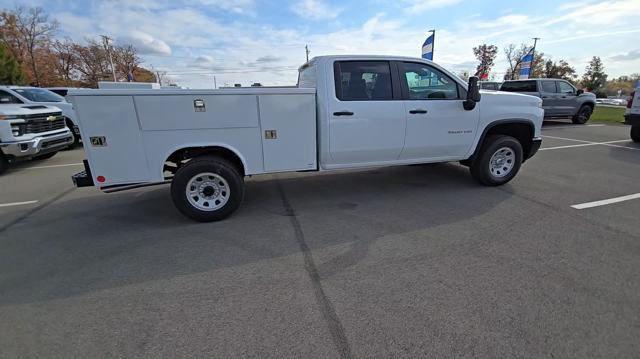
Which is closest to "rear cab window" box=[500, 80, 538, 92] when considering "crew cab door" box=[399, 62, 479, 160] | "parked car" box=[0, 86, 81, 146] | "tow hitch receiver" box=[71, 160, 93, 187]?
"crew cab door" box=[399, 62, 479, 160]

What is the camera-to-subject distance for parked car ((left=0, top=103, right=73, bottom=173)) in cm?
633

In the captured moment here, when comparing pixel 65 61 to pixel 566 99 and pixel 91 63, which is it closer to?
pixel 91 63

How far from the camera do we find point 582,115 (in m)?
13.5

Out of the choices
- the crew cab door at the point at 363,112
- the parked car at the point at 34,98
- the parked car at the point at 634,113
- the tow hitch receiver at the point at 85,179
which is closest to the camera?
the tow hitch receiver at the point at 85,179

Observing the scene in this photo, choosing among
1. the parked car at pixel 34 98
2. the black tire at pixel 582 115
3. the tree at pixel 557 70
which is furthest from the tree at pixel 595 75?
the parked car at pixel 34 98

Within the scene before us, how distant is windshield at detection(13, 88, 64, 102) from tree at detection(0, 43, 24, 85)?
22.4 metres

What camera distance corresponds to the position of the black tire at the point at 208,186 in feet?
A: 12.1

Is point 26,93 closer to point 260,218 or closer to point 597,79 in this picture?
point 260,218

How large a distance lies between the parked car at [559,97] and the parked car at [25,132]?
16127 millimetres

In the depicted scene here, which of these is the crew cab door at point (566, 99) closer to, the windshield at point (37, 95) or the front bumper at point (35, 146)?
the front bumper at point (35, 146)

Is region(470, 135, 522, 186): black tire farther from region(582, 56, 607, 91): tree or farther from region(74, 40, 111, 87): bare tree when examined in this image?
region(582, 56, 607, 91): tree

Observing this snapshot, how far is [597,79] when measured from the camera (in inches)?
2340

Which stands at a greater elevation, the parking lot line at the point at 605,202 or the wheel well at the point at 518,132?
the wheel well at the point at 518,132

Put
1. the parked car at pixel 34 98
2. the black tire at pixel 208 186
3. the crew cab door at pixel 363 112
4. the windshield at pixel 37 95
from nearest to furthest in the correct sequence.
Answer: the black tire at pixel 208 186, the crew cab door at pixel 363 112, the parked car at pixel 34 98, the windshield at pixel 37 95
